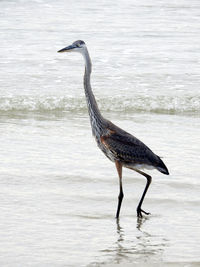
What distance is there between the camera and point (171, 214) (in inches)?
236

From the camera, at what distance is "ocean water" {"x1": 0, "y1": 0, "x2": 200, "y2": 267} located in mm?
5289

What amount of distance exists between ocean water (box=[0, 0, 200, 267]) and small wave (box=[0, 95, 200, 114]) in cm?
2

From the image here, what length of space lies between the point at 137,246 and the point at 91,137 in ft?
11.5

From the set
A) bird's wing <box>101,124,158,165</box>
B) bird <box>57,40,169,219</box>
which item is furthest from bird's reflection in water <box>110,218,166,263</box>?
bird's wing <box>101,124,158,165</box>

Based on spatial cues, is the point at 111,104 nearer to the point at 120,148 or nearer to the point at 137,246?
the point at 120,148

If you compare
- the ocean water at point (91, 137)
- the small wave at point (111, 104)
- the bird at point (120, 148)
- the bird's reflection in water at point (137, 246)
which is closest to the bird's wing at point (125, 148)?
the bird at point (120, 148)

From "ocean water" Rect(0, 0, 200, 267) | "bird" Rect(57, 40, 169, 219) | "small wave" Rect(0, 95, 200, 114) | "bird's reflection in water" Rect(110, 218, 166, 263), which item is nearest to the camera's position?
"bird's reflection in water" Rect(110, 218, 166, 263)

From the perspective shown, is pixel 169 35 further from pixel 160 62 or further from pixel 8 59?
pixel 8 59

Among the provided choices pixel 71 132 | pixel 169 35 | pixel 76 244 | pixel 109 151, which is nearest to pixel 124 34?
pixel 169 35

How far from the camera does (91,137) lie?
8.64 m

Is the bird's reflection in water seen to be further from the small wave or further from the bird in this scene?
the small wave

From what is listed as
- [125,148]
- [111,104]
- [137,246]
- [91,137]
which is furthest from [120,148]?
[111,104]

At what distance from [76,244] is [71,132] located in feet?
12.6

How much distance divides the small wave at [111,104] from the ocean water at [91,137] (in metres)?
0.02
